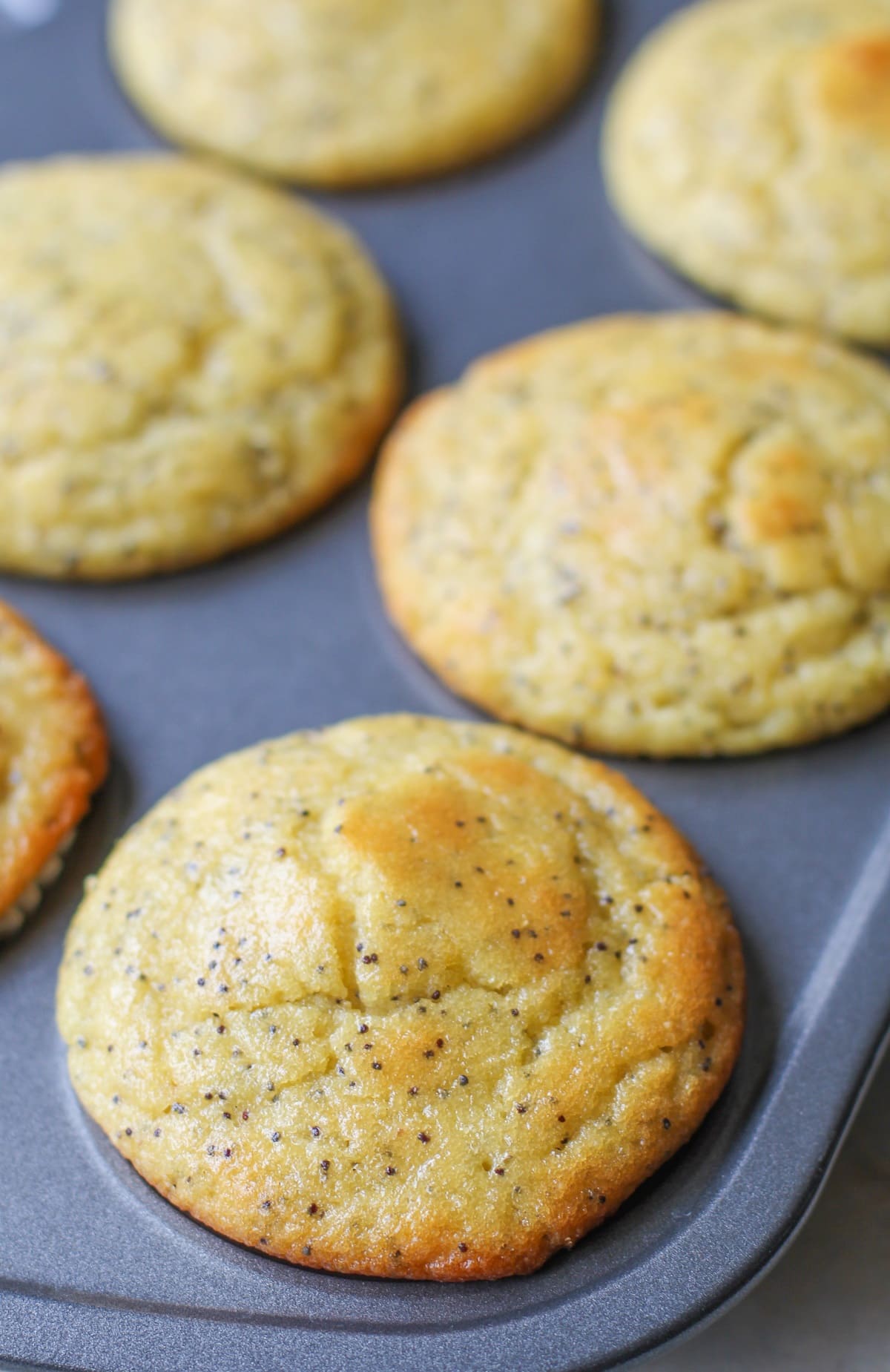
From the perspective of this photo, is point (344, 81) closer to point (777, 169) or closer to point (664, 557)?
point (777, 169)

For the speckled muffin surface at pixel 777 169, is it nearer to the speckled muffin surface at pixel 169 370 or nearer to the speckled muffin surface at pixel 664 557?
the speckled muffin surface at pixel 664 557

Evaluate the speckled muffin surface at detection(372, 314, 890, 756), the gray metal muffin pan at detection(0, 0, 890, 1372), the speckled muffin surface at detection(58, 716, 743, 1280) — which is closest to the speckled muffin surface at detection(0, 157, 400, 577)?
the gray metal muffin pan at detection(0, 0, 890, 1372)

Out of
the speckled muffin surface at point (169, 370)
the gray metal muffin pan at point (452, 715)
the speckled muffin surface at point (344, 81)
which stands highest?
the speckled muffin surface at point (344, 81)

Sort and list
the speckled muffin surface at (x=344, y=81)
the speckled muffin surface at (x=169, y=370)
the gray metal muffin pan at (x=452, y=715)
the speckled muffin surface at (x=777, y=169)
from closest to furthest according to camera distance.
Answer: the gray metal muffin pan at (x=452, y=715) < the speckled muffin surface at (x=169, y=370) < the speckled muffin surface at (x=777, y=169) < the speckled muffin surface at (x=344, y=81)

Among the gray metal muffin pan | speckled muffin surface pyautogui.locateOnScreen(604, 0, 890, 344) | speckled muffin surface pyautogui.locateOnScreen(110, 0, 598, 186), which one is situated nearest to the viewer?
the gray metal muffin pan

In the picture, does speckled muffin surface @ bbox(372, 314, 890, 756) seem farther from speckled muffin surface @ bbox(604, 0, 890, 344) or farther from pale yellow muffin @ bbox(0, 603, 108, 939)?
pale yellow muffin @ bbox(0, 603, 108, 939)

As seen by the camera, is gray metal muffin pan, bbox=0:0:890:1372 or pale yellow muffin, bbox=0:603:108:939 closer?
gray metal muffin pan, bbox=0:0:890:1372

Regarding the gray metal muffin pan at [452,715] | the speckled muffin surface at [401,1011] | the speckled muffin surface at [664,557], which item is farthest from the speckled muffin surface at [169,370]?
the speckled muffin surface at [401,1011]
